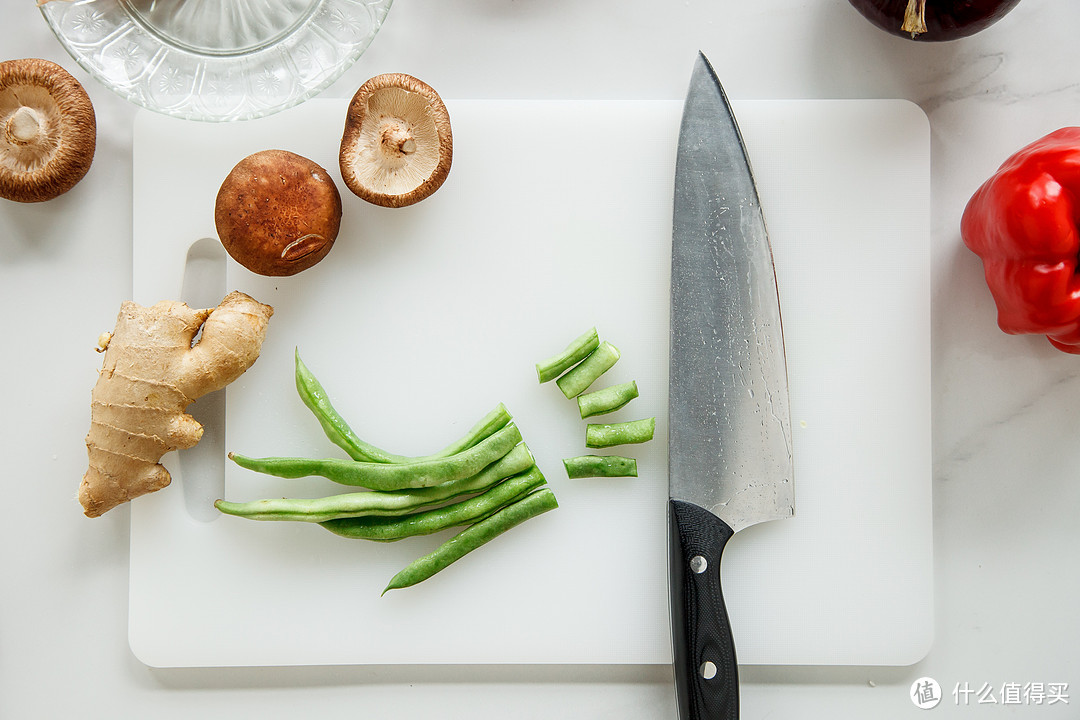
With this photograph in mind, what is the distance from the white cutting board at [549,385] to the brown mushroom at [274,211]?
0.19 metres

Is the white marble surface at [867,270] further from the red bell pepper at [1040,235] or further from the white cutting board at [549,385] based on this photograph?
the red bell pepper at [1040,235]

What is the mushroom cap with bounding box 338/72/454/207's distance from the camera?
173cm

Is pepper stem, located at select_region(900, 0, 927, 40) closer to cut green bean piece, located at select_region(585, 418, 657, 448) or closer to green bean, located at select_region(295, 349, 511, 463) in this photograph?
cut green bean piece, located at select_region(585, 418, 657, 448)

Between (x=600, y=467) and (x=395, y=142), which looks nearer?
(x=395, y=142)

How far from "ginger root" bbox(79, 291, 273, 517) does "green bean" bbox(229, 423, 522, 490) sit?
7.2 inches

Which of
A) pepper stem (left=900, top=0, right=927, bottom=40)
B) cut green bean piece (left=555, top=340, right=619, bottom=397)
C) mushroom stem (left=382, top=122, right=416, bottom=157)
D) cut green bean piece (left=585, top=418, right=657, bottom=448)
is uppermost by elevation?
pepper stem (left=900, top=0, right=927, bottom=40)

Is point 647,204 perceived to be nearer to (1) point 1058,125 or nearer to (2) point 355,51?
(2) point 355,51

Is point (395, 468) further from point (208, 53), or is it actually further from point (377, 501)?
point (208, 53)

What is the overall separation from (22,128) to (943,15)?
2.29m

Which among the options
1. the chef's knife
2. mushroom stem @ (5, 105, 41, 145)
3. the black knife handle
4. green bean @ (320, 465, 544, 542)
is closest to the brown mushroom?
mushroom stem @ (5, 105, 41, 145)

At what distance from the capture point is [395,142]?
1.74 meters

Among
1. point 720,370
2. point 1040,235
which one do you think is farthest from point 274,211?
point 1040,235

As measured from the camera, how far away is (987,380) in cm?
197

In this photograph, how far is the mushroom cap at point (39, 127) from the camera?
5.88 feet
